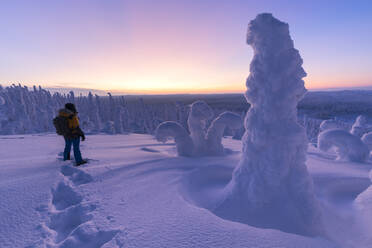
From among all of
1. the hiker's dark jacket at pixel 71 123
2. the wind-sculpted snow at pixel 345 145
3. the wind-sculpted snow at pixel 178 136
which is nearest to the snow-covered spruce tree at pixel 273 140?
the wind-sculpted snow at pixel 178 136

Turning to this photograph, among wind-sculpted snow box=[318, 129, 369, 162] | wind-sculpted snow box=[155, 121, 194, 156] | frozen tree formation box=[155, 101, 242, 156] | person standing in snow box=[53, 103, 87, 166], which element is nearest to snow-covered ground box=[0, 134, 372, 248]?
person standing in snow box=[53, 103, 87, 166]

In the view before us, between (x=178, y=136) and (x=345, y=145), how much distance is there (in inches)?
241

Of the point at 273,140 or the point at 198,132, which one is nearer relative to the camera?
the point at 273,140

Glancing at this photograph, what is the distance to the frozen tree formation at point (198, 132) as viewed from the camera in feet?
19.8

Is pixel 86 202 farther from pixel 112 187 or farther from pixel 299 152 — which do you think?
pixel 299 152

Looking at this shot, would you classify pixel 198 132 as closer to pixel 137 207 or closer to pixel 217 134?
pixel 217 134

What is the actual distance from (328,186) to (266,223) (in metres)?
2.47

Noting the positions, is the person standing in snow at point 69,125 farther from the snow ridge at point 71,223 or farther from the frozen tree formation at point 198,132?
the frozen tree formation at point 198,132

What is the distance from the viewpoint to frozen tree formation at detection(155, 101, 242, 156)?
6023mm

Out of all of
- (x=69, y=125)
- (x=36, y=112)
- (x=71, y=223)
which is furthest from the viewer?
(x=36, y=112)

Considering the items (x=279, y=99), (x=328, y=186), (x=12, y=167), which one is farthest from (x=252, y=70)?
(x=12, y=167)

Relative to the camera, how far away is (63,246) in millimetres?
1902

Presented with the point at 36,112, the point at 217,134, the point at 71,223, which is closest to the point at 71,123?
the point at 71,223

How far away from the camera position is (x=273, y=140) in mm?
3189
